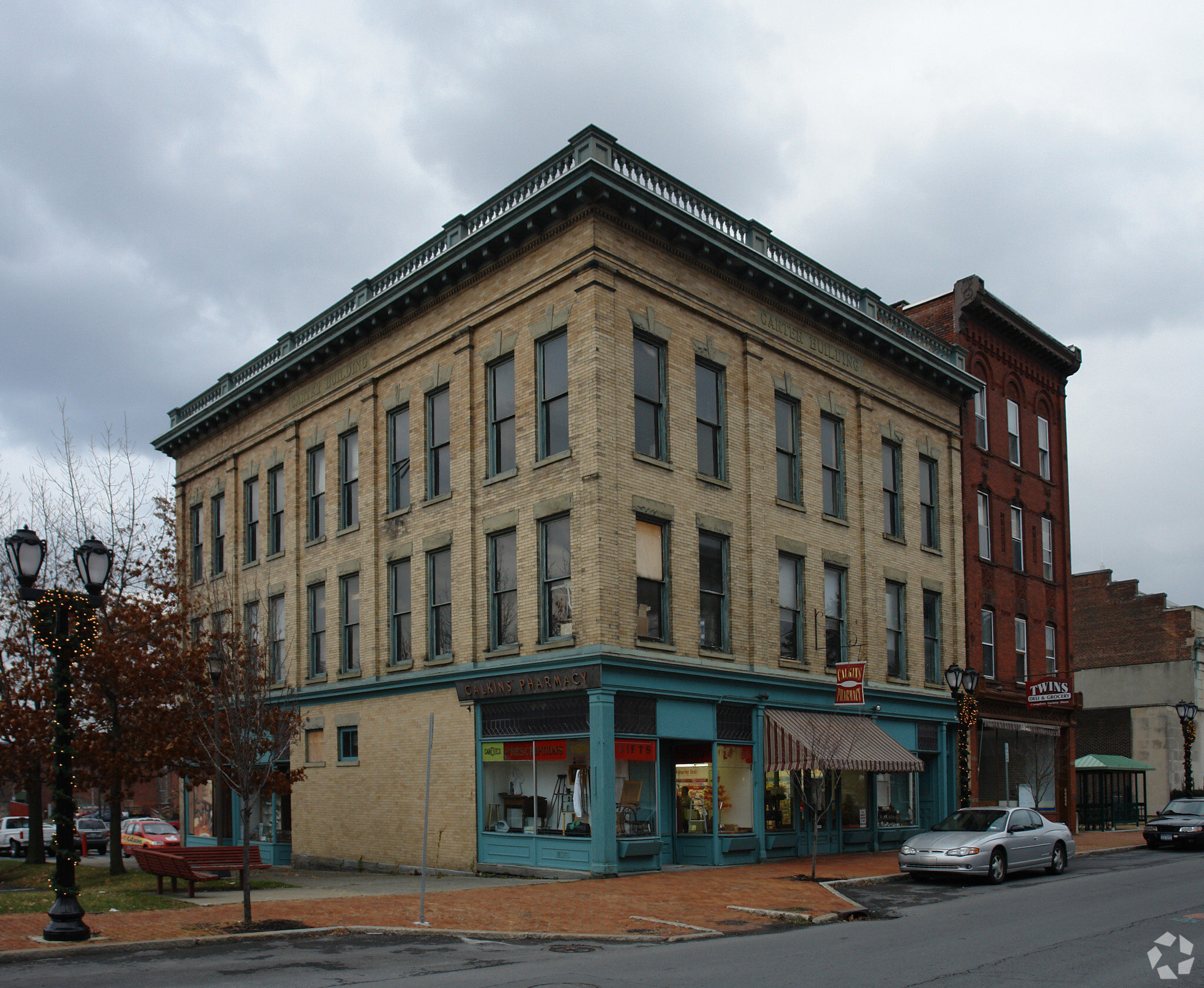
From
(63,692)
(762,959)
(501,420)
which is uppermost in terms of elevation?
(501,420)

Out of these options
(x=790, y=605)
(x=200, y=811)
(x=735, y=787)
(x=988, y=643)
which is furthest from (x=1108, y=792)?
(x=200, y=811)

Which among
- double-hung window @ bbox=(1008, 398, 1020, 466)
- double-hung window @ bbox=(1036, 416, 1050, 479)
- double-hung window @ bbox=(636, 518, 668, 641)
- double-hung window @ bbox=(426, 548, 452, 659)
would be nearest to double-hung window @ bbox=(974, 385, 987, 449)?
double-hung window @ bbox=(1008, 398, 1020, 466)

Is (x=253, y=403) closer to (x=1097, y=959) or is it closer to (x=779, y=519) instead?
(x=779, y=519)

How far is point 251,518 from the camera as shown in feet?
113

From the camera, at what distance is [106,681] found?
24.5 meters

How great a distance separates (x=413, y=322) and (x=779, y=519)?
9912 mm

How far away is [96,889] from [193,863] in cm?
299

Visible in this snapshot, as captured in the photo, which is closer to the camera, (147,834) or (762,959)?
(762,959)

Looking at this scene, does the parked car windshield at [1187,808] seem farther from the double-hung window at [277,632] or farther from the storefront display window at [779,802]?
the double-hung window at [277,632]

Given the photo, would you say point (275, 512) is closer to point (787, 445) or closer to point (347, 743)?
point (347, 743)

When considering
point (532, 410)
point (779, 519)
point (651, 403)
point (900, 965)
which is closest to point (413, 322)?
point (532, 410)

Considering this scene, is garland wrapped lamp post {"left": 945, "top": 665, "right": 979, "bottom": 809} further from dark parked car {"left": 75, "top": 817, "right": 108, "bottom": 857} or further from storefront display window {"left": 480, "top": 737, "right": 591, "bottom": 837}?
dark parked car {"left": 75, "top": 817, "right": 108, "bottom": 857}

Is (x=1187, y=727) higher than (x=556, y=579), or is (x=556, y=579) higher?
(x=556, y=579)

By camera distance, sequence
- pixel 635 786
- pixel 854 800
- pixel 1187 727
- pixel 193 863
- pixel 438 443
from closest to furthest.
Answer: pixel 193 863 → pixel 635 786 → pixel 438 443 → pixel 854 800 → pixel 1187 727
